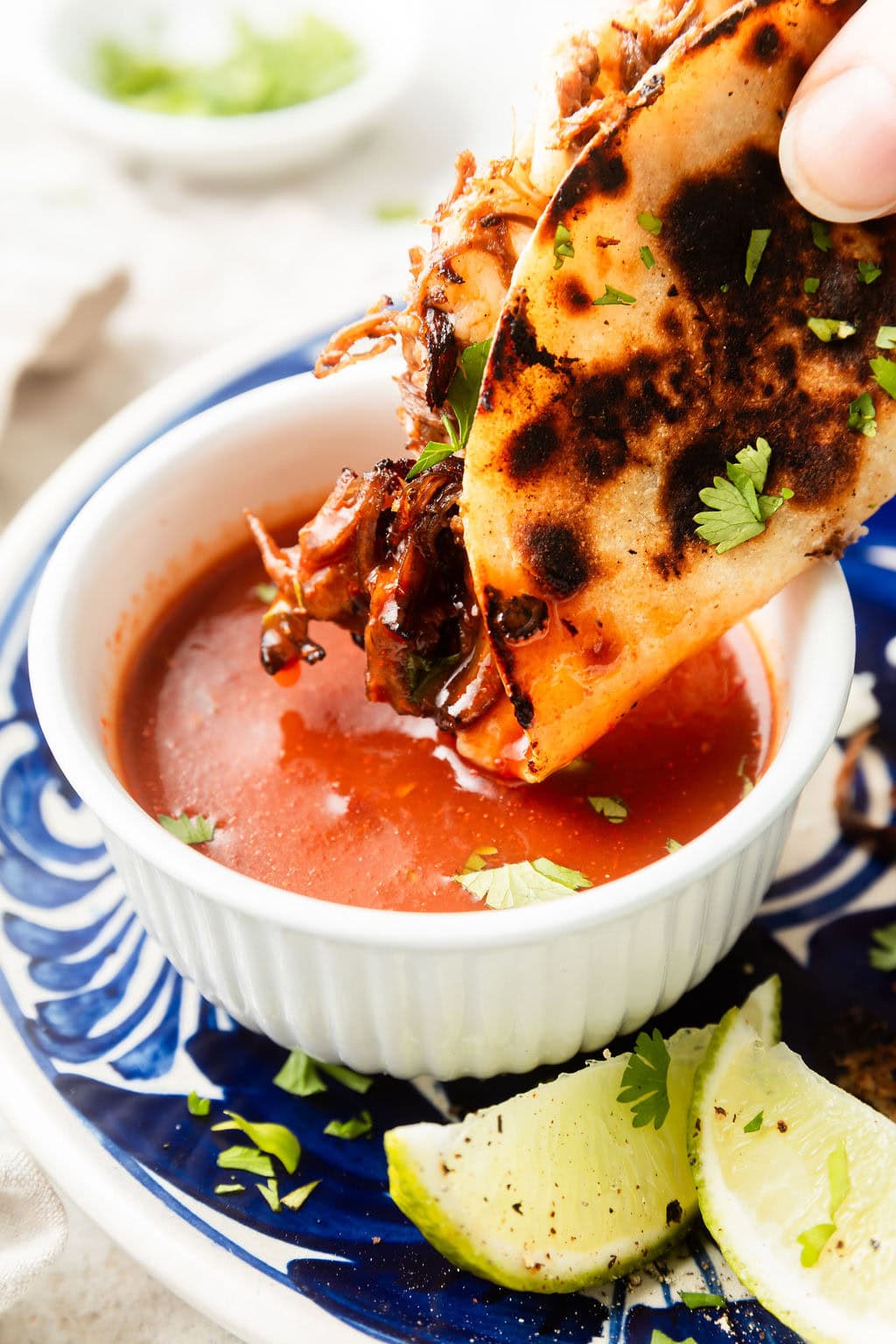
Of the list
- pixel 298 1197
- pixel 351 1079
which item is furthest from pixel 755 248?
pixel 298 1197

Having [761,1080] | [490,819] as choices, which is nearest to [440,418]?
[490,819]

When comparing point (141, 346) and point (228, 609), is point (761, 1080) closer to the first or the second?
point (228, 609)

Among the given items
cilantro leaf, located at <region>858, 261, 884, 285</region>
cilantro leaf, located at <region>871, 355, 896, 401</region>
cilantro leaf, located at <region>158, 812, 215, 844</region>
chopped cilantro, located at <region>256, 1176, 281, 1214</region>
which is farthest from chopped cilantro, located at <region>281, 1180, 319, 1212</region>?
cilantro leaf, located at <region>858, 261, 884, 285</region>

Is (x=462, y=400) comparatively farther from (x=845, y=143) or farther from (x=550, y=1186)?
(x=550, y=1186)

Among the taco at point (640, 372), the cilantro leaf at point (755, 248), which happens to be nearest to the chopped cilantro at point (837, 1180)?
the taco at point (640, 372)

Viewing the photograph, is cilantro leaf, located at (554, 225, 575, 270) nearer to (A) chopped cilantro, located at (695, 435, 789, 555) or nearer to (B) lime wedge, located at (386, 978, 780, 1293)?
(A) chopped cilantro, located at (695, 435, 789, 555)

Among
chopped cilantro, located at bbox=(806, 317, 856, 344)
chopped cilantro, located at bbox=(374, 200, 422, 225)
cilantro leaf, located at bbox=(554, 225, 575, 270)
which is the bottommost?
chopped cilantro, located at bbox=(374, 200, 422, 225)
